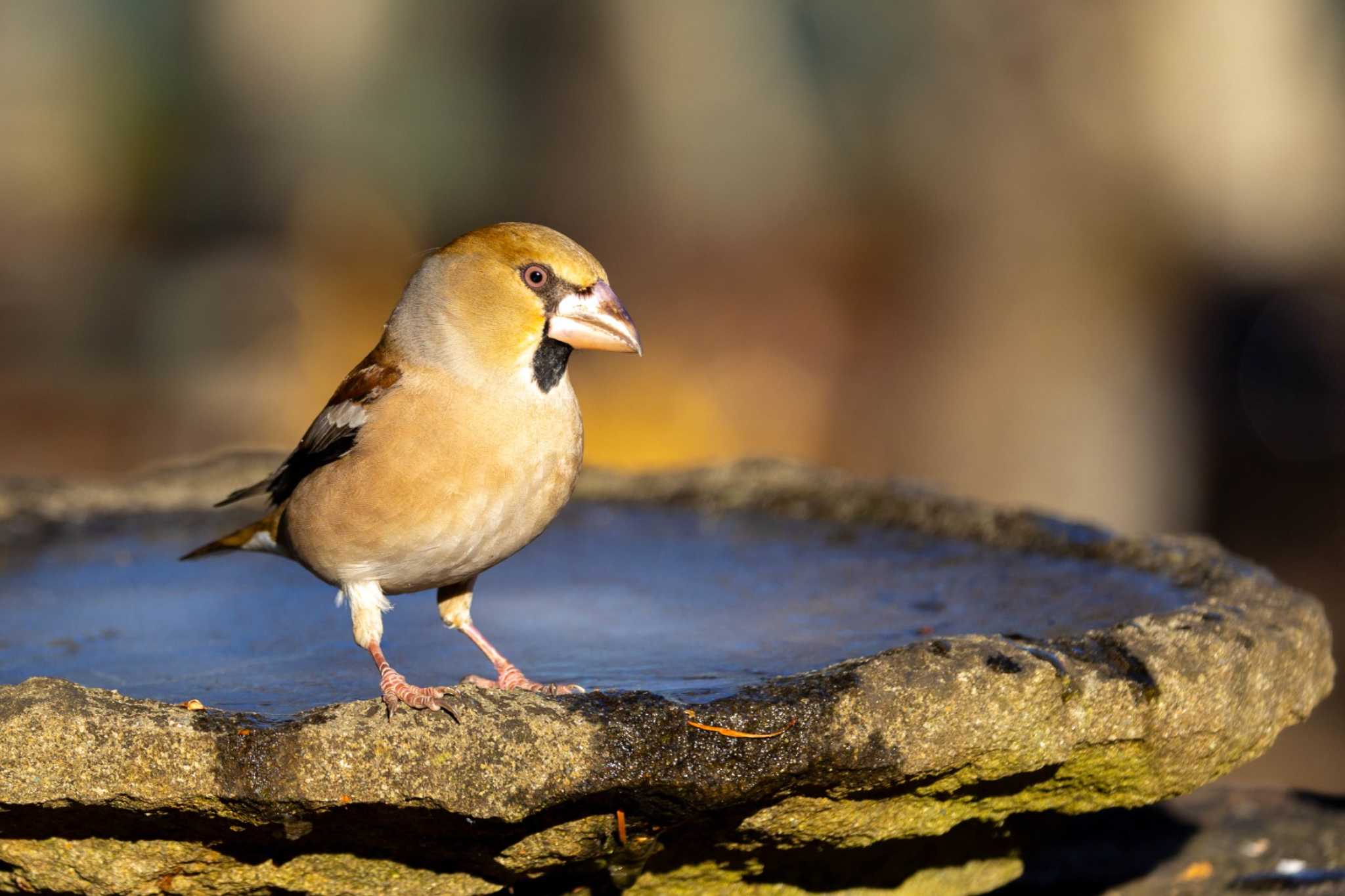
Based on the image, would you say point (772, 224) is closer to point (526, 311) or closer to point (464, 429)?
point (526, 311)

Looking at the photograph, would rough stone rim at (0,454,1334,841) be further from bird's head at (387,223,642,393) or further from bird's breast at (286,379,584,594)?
bird's head at (387,223,642,393)

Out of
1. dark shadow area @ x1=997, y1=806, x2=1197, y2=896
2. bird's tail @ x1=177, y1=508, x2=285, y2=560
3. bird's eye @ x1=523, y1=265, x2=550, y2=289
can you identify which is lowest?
dark shadow area @ x1=997, y1=806, x2=1197, y2=896

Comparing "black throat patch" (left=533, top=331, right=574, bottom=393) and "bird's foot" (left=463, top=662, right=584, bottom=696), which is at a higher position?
"black throat patch" (left=533, top=331, right=574, bottom=393)

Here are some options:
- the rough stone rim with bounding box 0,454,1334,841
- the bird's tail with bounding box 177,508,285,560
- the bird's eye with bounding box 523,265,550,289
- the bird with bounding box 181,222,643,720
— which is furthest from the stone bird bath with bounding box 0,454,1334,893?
the bird's eye with bounding box 523,265,550,289

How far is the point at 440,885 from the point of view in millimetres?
3209

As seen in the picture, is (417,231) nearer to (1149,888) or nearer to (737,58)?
(737,58)

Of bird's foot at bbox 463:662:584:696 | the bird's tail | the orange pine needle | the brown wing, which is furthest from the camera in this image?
the bird's tail

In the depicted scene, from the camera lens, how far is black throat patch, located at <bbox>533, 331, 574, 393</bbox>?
143 inches

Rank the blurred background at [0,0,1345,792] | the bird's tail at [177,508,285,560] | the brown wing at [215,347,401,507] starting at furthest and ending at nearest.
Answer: the blurred background at [0,0,1345,792]
the bird's tail at [177,508,285,560]
the brown wing at [215,347,401,507]

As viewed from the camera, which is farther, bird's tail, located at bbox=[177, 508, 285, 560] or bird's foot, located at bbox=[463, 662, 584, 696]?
bird's tail, located at bbox=[177, 508, 285, 560]

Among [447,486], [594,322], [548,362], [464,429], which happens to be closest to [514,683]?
[447,486]

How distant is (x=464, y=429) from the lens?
3.53m

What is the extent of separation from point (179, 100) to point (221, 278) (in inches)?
137

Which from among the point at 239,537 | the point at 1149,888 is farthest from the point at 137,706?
the point at 1149,888
